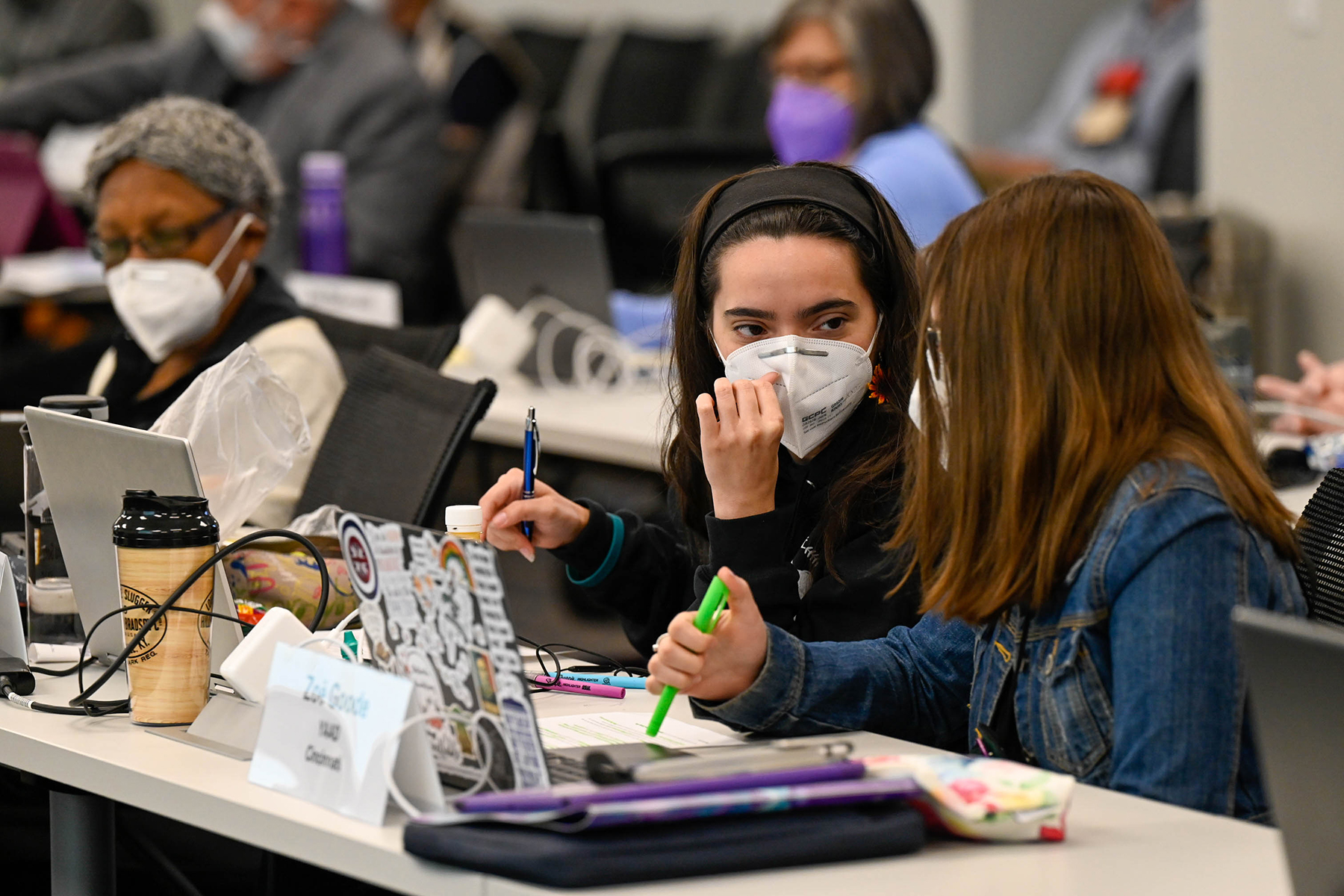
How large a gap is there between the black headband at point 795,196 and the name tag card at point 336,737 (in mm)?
767

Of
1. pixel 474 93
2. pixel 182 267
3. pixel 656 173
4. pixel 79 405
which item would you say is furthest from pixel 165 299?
pixel 656 173

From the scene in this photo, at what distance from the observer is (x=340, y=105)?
4.87 m

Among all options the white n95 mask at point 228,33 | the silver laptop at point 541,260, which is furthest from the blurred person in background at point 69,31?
the silver laptop at point 541,260

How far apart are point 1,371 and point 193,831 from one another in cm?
181

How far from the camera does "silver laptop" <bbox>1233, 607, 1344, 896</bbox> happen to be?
97cm

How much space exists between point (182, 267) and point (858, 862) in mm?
1720

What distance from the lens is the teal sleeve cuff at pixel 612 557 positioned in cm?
186

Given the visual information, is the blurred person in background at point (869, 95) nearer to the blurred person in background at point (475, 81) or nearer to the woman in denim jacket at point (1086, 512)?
the woman in denim jacket at point (1086, 512)

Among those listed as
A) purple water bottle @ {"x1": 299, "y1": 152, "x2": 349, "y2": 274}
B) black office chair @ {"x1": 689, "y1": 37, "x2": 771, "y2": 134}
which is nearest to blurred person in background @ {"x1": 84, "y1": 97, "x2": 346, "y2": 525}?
→ purple water bottle @ {"x1": 299, "y1": 152, "x2": 349, "y2": 274}

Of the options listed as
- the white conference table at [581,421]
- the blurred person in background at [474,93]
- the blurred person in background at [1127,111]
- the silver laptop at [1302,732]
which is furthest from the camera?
the blurred person in background at [1127,111]

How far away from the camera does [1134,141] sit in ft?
20.6

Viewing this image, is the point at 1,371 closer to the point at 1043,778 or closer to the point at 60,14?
the point at 1043,778

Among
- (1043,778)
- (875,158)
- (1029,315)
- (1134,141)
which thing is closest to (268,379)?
(1029,315)

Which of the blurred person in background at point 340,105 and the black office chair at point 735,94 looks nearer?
the blurred person in background at point 340,105
